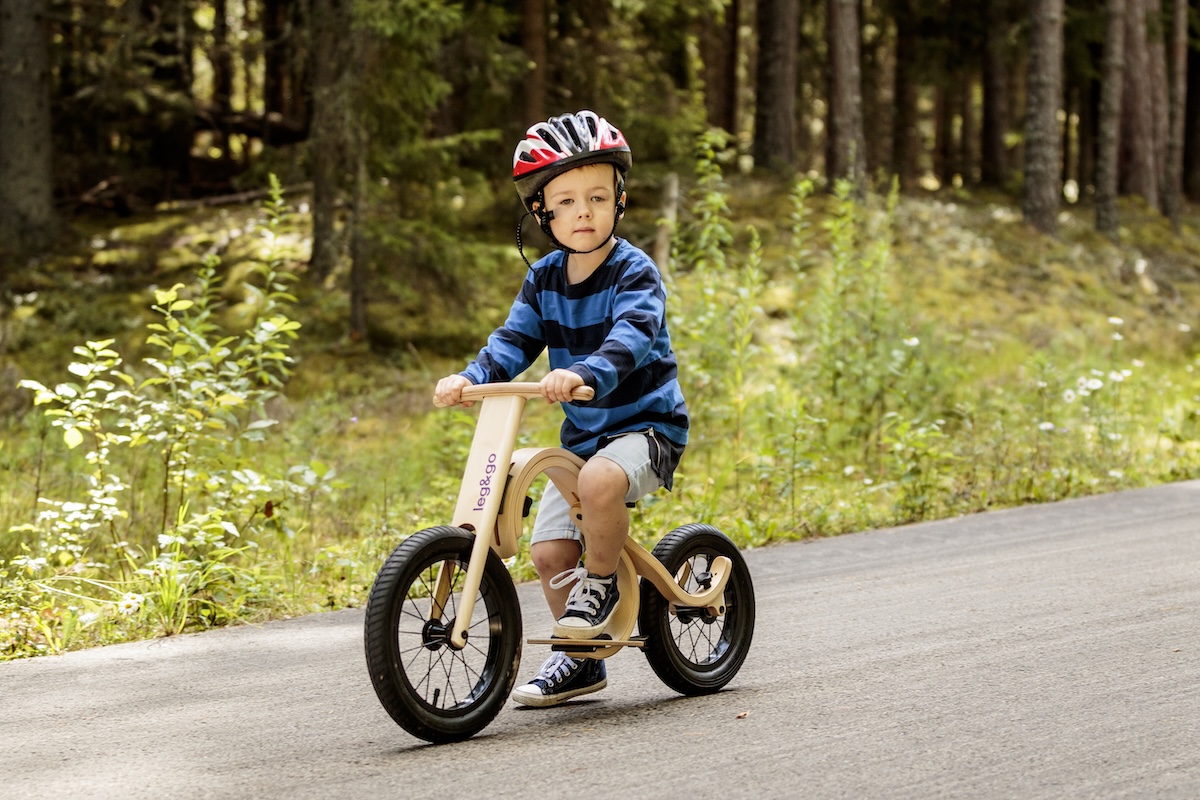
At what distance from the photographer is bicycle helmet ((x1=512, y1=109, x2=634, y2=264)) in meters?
4.35

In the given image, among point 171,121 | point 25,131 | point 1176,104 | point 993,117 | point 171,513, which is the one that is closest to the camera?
point 171,513

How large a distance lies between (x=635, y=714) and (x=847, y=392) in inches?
246

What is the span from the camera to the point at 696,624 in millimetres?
4973

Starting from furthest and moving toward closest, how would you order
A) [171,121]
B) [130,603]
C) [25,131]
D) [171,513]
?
[171,121] → [25,131] → [171,513] → [130,603]

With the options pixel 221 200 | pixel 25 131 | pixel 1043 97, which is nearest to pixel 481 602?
pixel 25 131

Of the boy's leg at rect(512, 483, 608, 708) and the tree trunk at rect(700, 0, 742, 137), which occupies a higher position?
the tree trunk at rect(700, 0, 742, 137)

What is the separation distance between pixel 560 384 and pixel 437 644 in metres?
0.91

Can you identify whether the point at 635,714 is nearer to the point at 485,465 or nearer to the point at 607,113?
the point at 485,465

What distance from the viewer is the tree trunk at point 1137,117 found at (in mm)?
25031

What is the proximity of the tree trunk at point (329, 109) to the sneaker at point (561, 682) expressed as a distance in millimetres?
10609

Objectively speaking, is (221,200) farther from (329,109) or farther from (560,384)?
(560,384)

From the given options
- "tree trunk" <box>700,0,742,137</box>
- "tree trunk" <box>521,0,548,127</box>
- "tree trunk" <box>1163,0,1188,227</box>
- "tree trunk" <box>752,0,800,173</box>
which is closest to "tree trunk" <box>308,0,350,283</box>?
"tree trunk" <box>521,0,548,127</box>

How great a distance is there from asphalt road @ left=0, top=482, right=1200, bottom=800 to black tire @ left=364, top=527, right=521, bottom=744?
0.12 m

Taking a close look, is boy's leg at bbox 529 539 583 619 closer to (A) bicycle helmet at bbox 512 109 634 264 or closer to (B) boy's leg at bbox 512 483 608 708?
(B) boy's leg at bbox 512 483 608 708
